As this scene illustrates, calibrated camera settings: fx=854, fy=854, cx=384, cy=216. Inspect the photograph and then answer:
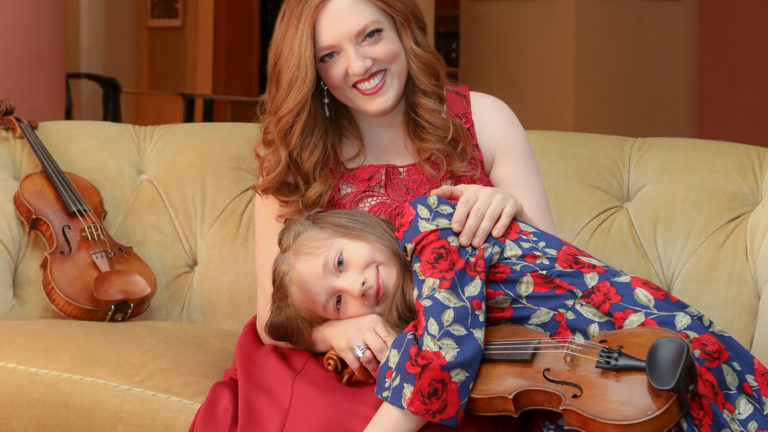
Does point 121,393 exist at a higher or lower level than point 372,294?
lower

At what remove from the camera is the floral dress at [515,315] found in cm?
133

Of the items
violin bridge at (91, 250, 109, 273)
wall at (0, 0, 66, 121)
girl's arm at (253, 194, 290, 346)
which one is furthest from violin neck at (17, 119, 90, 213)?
wall at (0, 0, 66, 121)

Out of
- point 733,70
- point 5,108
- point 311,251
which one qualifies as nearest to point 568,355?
point 311,251

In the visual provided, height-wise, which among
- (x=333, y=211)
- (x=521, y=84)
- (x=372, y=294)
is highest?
(x=521, y=84)

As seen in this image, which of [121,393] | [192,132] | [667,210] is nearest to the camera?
[121,393]

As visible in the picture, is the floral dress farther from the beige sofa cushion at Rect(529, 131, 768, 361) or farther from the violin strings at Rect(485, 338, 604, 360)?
the beige sofa cushion at Rect(529, 131, 768, 361)

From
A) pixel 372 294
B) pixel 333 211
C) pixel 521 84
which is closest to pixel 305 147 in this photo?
pixel 333 211

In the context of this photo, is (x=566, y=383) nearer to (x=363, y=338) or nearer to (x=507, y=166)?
(x=363, y=338)

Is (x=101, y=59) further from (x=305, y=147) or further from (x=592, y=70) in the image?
(x=305, y=147)

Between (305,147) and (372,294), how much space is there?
1.88 ft

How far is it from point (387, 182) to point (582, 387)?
2.91 feet

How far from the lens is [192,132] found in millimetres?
2707

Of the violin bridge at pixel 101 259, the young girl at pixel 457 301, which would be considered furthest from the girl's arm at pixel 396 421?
the violin bridge at pixel 101 259

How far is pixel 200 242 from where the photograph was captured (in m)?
2.56
